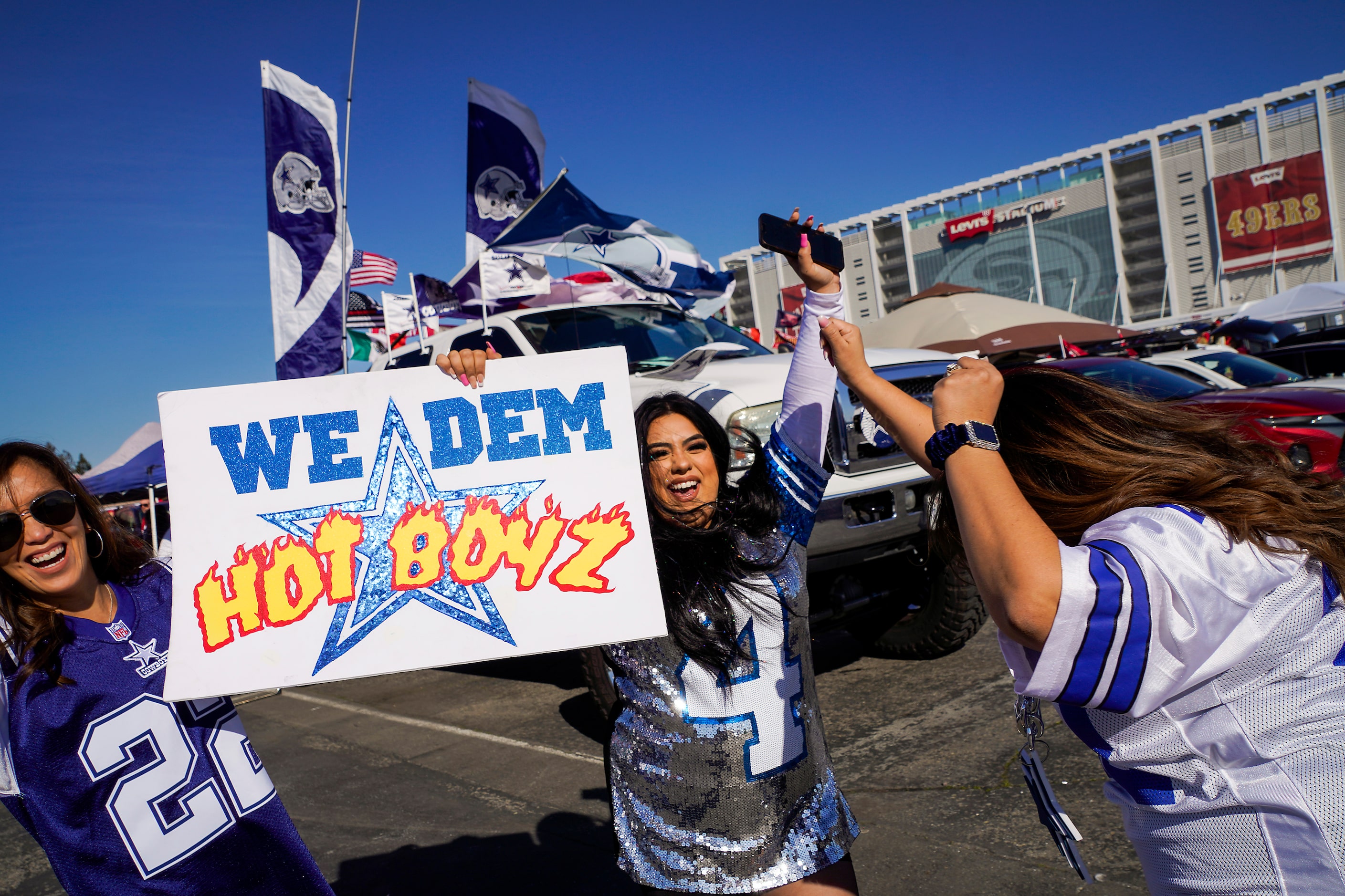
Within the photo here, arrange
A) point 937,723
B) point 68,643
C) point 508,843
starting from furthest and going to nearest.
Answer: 1. point 937,723
2. point 508,843
3. point 68,643

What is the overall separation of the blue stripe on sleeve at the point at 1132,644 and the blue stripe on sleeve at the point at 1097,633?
0.06ft

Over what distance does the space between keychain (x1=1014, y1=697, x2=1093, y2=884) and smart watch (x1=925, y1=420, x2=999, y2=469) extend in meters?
0.47

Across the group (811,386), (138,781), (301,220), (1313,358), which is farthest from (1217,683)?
(1313,358)

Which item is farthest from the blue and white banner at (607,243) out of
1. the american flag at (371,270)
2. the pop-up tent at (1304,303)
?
the pop-up tent at (1304,303)

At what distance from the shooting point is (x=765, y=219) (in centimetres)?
214

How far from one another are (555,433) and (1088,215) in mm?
91016

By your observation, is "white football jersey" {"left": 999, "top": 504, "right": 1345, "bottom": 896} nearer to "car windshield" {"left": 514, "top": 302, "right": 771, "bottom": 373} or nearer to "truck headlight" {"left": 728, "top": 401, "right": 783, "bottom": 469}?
"truck headlight" {"left": 728, "top": 401, "right": 783, "bottom": 469}

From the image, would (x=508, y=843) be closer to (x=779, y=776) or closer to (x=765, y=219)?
(x=779, y=776)

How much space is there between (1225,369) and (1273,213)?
75989 millimetres

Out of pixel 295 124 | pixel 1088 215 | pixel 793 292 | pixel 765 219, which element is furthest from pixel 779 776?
pixel 1088 215

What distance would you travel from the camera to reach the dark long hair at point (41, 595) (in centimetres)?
175

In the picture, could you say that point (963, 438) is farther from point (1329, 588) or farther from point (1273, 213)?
point (1273, 213)

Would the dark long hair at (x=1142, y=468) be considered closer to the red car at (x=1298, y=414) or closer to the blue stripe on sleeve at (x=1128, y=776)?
the blue stripe on sleeve at (x=1128, y=776)

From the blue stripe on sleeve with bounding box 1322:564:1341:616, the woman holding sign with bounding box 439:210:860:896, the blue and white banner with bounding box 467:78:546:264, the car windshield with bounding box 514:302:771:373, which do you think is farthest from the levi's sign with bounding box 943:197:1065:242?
the blue stripe on sleeve with bounding box 1322:564:1341:616
